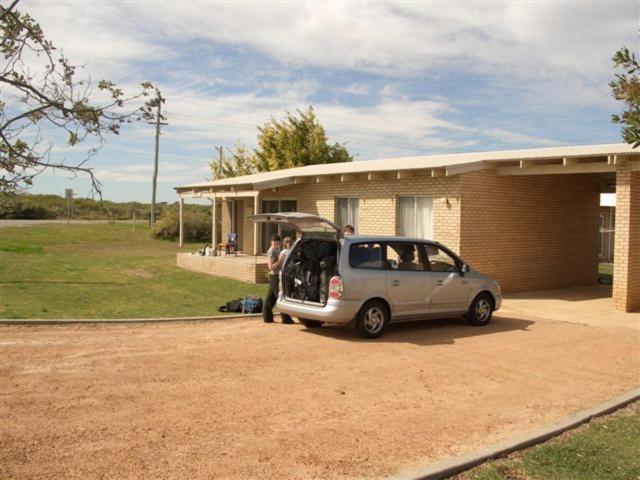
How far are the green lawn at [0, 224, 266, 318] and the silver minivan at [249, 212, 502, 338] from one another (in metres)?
3.04

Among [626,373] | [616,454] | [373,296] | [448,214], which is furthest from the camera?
[448,214]

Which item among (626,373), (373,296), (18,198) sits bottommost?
(626,373)

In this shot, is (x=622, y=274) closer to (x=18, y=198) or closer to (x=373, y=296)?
(x=373, y=296)

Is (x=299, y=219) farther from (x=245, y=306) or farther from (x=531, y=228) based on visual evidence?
(x=531, y=228)

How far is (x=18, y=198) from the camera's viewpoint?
6000mm

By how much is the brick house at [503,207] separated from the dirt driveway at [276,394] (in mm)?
4108

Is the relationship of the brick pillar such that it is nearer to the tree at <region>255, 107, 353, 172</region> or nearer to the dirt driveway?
the dirt driveway

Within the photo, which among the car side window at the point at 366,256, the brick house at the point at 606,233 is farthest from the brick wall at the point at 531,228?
the brick house at the point at 606,233

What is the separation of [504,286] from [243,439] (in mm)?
11819

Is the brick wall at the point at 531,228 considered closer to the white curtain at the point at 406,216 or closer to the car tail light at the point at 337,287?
the white curtain at the point at 406,216

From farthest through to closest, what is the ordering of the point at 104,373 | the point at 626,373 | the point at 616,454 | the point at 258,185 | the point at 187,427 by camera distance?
the point at 258,185, the point at 626,373, the point at 104,373, the point at 187,427, the point at 616,454

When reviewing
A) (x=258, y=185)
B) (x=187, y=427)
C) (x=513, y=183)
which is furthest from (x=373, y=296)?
(x=258, y=185)

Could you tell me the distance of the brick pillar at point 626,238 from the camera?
42.6 ft

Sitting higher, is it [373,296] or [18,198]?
[18,198]
